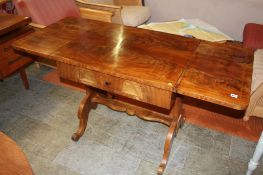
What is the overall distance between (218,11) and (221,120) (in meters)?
2.01

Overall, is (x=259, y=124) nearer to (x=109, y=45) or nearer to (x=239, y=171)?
(x=239, y=171)

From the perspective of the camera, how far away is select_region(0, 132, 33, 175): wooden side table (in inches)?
31.1

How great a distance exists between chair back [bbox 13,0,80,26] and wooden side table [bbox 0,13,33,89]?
0.17 metres

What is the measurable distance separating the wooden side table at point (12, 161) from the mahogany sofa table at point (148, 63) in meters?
0.64

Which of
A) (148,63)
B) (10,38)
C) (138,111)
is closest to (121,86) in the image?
(148,63)

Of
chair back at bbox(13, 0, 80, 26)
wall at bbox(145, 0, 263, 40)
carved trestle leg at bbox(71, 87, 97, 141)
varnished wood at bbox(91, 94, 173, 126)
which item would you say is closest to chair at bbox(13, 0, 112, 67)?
chair back at bbox(13, 0, 80, 26)

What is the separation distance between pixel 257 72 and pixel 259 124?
1.70 ft

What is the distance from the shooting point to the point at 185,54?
1488 mm

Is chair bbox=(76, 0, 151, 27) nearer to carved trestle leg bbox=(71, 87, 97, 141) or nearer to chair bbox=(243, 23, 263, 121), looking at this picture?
carved trestle leg bbox=(71, 87, 97, 141)

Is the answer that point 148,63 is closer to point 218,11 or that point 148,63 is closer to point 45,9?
point 45,9

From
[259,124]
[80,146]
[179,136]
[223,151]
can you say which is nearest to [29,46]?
[80,146]

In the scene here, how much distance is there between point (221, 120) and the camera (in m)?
2.22

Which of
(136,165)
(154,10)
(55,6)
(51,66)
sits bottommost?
(136,165)

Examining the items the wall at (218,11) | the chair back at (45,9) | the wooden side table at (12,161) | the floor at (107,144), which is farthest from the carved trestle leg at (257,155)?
the wall at (218,11)
